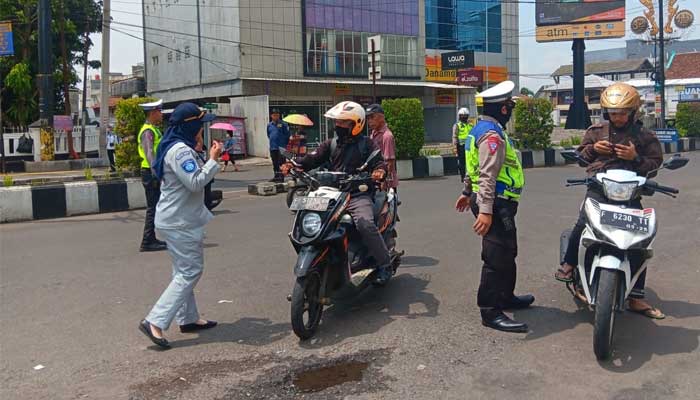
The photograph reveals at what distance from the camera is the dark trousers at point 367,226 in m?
5.08

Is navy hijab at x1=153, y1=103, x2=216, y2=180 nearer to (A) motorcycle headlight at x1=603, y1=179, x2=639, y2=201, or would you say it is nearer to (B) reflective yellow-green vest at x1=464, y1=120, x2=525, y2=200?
(B) reflective yellow-green vest at x1=464, y1=120, x2=525, y2=200

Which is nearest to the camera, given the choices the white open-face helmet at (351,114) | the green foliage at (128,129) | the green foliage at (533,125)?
the white open-face helmet at (351,114)

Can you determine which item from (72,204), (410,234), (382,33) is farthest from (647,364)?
(382,33)

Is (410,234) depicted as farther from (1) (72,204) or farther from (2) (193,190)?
(1) (72,204)

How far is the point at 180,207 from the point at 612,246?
2882 millimetres

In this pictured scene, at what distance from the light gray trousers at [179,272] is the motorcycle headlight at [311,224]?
74 cm

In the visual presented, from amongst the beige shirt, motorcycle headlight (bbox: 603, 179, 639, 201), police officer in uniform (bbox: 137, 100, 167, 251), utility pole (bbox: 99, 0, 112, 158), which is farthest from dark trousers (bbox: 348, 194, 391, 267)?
utility pole (bbox: 99, 0, 112, 158)

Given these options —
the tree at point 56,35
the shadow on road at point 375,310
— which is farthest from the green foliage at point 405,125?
the tree at point 56,35

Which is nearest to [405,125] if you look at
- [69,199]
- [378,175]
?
[69,199]

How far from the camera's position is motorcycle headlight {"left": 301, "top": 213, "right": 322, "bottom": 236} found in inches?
185

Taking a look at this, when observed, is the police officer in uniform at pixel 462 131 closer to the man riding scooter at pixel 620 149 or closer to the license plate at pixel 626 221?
the man riding scooter at pixel 620 149

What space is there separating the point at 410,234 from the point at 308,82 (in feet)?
91.4

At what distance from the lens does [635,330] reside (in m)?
4.78

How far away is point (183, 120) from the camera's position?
4688mm
